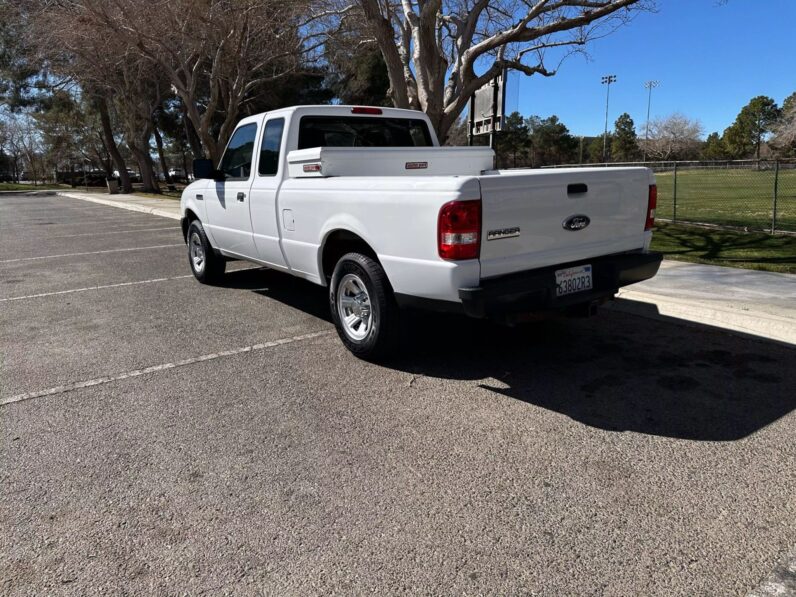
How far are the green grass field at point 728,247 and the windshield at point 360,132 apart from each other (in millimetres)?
4469

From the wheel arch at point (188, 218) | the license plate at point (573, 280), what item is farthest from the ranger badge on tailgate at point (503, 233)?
the wheel arch at point (188, 218)

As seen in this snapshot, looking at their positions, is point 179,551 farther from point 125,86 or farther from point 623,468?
point 125,86

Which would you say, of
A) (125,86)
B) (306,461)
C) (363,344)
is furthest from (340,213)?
(125,86)

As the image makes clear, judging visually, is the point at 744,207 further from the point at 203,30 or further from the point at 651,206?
the point at 203,30

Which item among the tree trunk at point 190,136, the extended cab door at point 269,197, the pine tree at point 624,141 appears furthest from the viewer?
the pine tree at point 624,141

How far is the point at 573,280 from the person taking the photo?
439cm

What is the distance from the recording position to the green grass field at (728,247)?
27.3 ft

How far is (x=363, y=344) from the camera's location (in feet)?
15.8

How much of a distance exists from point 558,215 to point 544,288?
534 mm

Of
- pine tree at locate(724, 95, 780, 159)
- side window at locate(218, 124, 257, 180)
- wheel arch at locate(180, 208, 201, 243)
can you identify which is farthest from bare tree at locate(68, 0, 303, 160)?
pine tree at locate(724, 95, 780, 159)

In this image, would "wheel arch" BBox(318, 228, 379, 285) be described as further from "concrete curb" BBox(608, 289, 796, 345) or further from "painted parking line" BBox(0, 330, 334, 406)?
"concrete curb" BBox(608, 289, 796, 345)

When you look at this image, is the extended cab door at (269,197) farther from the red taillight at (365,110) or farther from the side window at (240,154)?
the red taillight at (365,110)

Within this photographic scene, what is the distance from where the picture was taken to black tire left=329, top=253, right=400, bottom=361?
4562mm

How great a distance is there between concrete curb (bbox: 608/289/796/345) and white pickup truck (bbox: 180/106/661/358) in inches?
49.1
